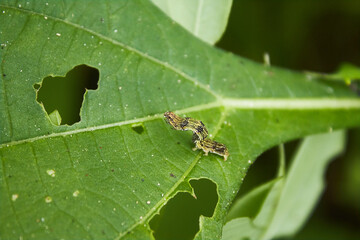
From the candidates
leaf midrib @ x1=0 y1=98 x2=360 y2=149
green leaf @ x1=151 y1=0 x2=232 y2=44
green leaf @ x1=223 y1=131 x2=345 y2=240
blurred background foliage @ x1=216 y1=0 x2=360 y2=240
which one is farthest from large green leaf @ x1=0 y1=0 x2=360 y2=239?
blurred background foliage @ x1=216 y1=0 x2=360 y2=240

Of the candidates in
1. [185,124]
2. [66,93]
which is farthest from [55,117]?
[185,124]

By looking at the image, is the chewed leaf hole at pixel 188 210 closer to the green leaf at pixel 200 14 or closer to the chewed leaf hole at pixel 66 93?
the chewed leaf hole at pixel 66 93

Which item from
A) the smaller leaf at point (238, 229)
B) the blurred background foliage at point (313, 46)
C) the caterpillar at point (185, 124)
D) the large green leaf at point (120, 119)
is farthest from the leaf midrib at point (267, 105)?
the blurred background foliage at point (313, 46)

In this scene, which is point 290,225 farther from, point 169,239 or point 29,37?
point 29,37

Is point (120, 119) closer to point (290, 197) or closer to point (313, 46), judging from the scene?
point (290, 197)

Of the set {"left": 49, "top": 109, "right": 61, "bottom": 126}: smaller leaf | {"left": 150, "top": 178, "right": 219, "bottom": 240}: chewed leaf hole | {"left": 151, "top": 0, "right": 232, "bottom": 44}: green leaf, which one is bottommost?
{"left": 49, "top": 109, "right": 61, "bottom": 126}: smaller leaf

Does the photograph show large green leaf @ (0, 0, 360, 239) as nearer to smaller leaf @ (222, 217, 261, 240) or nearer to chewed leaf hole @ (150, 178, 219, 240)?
chewed leaf hole @ (150, 178, 219, 240)

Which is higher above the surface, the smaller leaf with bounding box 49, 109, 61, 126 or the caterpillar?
the caterpillar

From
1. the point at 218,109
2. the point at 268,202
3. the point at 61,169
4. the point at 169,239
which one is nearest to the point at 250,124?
the point at 218,109
